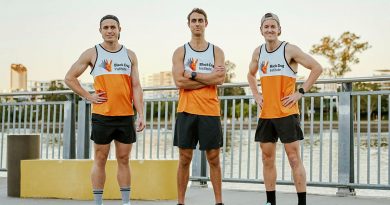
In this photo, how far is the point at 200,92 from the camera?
184 inches

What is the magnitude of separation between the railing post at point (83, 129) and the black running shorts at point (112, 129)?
111 inches

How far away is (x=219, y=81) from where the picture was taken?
464cm

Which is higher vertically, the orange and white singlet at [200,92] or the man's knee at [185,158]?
the orange and white singlet at [200,92]

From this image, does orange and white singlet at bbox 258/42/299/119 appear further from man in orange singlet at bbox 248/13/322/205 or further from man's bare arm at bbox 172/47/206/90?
man's bare arm at bbox 172/47/206/90

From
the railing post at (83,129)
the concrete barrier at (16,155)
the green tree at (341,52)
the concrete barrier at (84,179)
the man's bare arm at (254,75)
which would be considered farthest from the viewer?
the green tree at (341,52)

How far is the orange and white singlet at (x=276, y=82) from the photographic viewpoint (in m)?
4.63

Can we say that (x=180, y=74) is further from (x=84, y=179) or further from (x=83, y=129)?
(x=83, y=129)

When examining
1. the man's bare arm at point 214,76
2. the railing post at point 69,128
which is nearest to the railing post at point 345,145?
the man's bare arm at point 214,76

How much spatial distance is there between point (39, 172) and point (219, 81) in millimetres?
2571

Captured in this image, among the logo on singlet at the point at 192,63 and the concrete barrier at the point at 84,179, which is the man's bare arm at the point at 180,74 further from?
the concrete barrier at the point at 84,179

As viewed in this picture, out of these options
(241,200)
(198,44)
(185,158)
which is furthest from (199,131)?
(241,200)

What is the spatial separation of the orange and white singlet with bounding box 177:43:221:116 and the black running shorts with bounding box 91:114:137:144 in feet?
1.62

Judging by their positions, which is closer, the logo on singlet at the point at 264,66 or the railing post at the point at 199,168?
the logo on singlet at the point at 264,66

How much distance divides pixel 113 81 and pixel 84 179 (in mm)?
1543
